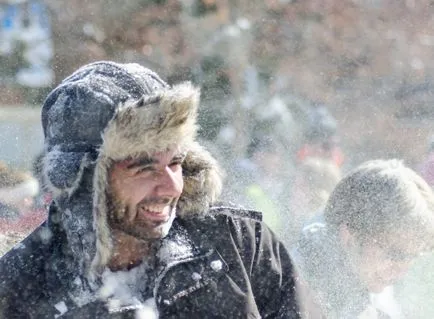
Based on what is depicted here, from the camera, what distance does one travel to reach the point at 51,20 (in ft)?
16.0

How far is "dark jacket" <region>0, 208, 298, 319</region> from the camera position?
1774 millimetres

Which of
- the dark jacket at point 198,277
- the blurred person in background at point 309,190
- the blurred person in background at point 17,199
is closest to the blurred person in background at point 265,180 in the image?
the blurred person in background at point 309,190

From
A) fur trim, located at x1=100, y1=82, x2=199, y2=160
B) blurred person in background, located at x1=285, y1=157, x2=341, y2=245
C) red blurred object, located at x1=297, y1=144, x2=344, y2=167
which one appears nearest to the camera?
fur trim, located at x1=100, y1=82, x2=199, y2=160

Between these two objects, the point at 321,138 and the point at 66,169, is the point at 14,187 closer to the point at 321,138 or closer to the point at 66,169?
the point at 321,138

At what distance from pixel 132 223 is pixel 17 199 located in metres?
2.19

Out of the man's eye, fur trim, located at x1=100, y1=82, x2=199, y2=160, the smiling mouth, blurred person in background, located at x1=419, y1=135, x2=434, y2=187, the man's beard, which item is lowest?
blurred person in background, located at x1=419, y1=135, x2=434, y2=187

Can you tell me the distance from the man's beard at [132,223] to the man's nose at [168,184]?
0.09ft

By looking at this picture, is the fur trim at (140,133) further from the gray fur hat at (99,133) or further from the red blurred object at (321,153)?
→ the red blurred object at (321,153)

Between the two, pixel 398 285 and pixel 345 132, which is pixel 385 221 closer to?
pixel 398 285

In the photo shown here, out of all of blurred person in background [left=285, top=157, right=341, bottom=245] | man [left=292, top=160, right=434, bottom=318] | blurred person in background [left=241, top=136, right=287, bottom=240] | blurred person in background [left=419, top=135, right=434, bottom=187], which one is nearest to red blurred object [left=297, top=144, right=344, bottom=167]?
blurred person in background [left=241, top=136, right=287, bottom=240]

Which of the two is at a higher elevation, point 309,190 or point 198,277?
point 198,277

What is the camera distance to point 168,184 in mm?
1736

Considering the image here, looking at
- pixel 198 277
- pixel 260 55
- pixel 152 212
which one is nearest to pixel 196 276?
pixel 198 277

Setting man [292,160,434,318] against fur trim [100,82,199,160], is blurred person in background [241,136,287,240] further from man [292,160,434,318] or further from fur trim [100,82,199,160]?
fur trim [100,82,199,160]
